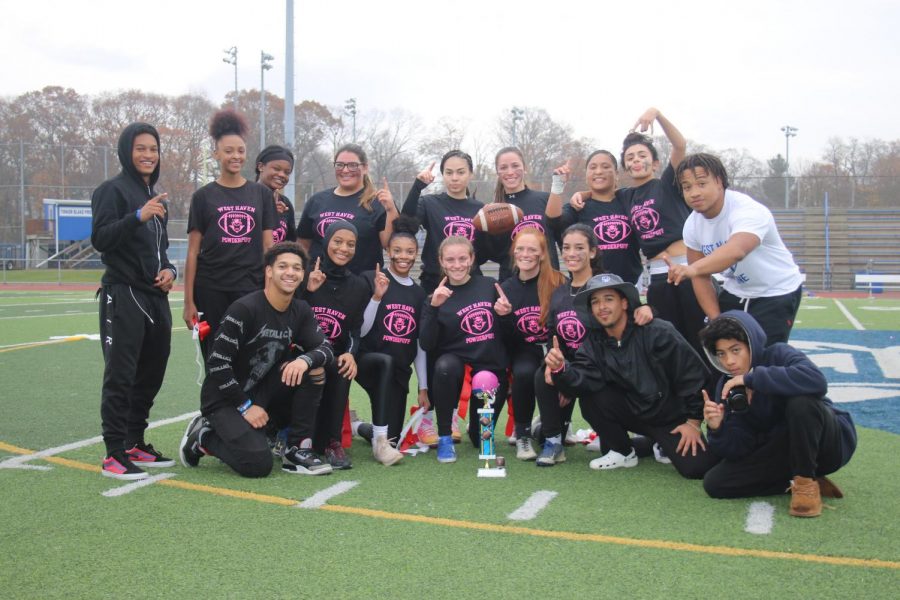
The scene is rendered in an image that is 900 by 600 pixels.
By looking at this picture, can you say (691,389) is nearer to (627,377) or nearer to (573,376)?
(627,377)

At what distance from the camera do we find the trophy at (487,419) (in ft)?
15.9

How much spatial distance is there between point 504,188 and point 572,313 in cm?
122

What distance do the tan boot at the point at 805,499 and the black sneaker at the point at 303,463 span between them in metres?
2.48

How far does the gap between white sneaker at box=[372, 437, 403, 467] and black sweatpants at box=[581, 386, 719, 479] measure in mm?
1163

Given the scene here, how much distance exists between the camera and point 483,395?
5.25 meters

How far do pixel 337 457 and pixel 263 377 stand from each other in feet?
2.13

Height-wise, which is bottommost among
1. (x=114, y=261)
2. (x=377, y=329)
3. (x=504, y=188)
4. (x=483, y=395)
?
(x=483, y=395)

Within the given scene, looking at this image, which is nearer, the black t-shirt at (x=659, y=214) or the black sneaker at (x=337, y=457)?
the black sneaker at (x=337, y=457)

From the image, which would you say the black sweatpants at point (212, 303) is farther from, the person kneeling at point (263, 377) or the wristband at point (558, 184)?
the wristband at point (558, 184)

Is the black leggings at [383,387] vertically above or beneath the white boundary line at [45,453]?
above

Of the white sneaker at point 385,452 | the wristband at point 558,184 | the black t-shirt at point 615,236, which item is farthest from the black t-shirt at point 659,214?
the white sneaker at point 385,452

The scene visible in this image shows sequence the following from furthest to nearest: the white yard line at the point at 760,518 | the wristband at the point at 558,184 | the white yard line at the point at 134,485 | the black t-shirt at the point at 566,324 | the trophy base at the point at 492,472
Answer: the wristband at the point at 558,184
the black t-shirt at the point at 566,324
the trophy base at the point at 492,472
the white yard line at the point at 134,485
the white yard line at the point at 760,518

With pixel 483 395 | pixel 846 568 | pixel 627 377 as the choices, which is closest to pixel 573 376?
pixel 627 377

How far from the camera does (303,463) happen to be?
493 cm
